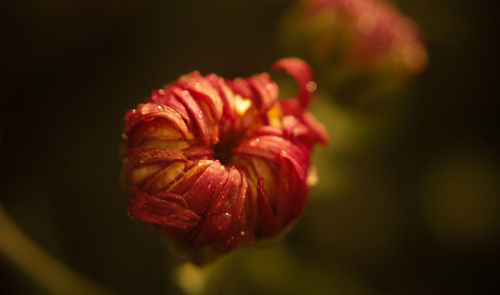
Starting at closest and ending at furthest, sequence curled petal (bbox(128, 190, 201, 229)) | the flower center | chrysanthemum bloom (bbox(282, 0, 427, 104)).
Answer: curled petal (bbox(128, 190, 201, 229))
the flower center
chrysanthemum bloom (bbox(282, 0, 427, 104))

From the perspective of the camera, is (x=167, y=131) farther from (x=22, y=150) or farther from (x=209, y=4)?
(x=209, y=4)

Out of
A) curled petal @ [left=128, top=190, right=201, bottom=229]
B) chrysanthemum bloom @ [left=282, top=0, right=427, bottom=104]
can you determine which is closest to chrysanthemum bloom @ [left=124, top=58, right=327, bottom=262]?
curled petal @ [left=128, top=190, right=201, bottom=229]

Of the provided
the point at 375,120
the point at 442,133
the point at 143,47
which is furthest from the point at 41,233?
the point at 442,133

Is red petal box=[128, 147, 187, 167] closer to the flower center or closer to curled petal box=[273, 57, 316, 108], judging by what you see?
the flower center

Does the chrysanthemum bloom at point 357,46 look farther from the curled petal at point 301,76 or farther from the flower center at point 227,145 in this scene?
the flower center at point 227,145

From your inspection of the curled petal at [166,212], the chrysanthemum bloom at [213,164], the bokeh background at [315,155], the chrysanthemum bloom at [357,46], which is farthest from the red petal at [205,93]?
the chrysanthemum bloom at [357,46]

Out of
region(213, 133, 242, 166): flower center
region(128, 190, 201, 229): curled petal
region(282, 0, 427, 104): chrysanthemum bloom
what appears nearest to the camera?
region(128, 190, 201, 229): curled petal
